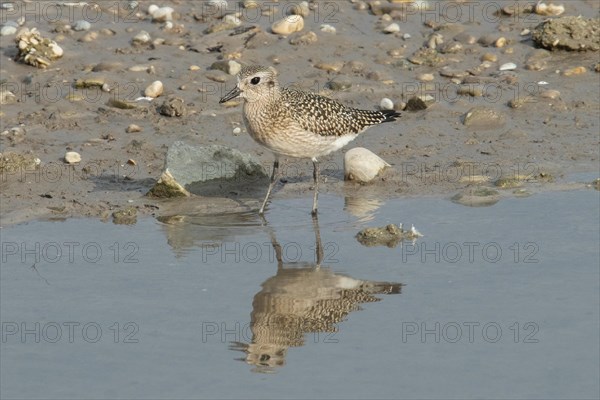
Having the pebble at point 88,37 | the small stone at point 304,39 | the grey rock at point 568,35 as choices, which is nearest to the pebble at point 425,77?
the small stone at point 304,39

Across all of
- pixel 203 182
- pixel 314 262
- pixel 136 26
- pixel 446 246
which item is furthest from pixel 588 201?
pixel 136 26

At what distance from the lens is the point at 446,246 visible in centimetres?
1034

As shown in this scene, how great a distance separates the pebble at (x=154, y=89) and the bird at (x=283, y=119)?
2317mm

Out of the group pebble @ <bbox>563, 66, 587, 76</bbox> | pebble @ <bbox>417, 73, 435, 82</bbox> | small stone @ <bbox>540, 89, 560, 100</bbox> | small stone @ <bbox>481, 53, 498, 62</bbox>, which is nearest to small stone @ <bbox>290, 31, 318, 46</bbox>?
pebble @ <bbox>417, 73, 435, 82</bbox>

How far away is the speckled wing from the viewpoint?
37.3 ft

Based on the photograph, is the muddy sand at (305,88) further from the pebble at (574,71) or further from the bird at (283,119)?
the bird at (283,119)

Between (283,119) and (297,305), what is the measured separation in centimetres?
256

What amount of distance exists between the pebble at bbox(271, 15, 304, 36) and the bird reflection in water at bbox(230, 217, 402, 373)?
528cm

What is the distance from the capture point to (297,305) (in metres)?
9.24

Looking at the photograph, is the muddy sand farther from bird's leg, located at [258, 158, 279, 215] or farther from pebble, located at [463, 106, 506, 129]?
bird's leg, located at [258, 158, 279, 215]

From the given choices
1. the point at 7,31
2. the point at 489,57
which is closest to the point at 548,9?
the point at 489,57

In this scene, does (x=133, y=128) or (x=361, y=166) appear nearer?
(x=361, y=166)

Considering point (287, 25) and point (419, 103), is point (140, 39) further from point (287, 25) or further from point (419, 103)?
point (419, 103)

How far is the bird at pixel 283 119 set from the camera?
11.2m
